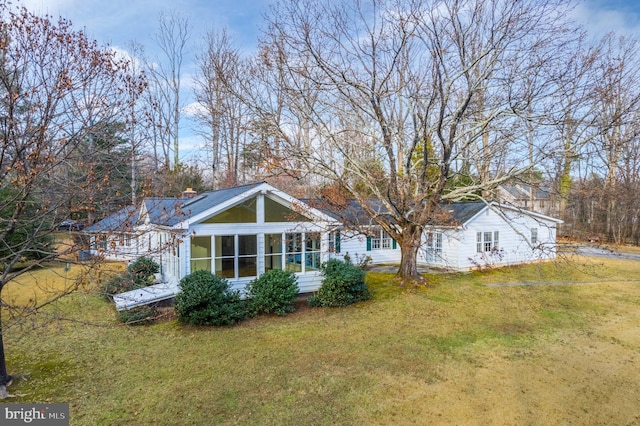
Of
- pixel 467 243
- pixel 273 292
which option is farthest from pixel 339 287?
pixel 467 243

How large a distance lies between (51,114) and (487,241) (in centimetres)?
1707

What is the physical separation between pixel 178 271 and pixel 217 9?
9062 millimetres

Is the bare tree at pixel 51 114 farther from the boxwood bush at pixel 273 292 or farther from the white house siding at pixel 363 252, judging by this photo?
the white house siding at pixel 363 252

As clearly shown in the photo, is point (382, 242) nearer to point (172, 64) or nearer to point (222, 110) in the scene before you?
point (222, 110)

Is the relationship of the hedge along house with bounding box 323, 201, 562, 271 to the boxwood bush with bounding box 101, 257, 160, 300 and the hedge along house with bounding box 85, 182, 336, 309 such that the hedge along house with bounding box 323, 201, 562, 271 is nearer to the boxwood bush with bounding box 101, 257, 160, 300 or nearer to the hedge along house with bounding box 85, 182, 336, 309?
the hedge along house with bounding box 85, 182, 336, 309

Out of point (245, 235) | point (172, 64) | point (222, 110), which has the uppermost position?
point (172, 64)


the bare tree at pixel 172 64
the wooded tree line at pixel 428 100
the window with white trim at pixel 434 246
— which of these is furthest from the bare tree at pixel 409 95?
the bare tree at pixel 172 64

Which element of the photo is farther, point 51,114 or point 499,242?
point 499,242

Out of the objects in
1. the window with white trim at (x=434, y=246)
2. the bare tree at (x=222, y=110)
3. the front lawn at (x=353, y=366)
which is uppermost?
the bare tree at (x=222, y=110)

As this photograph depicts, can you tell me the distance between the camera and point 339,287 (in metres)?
10.5

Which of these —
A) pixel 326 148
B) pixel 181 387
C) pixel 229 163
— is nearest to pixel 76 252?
pixel 181 387

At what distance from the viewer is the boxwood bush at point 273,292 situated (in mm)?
9570

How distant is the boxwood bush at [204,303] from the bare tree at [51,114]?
378cm

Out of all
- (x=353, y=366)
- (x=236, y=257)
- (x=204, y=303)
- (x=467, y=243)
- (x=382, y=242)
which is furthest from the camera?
(x=382, y=242)
